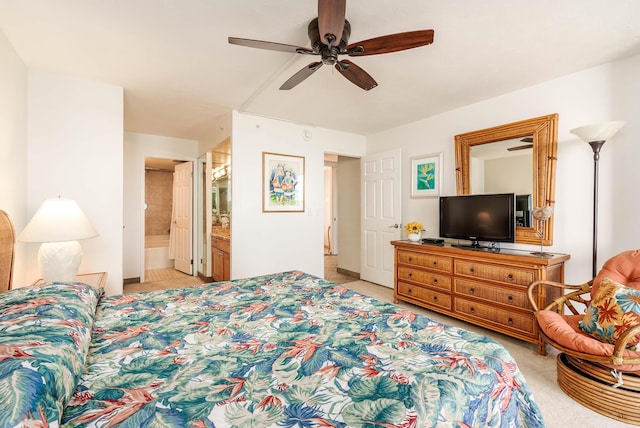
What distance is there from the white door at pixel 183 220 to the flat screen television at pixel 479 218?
166 inches

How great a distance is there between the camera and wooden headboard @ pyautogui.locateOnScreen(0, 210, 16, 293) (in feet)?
6.06

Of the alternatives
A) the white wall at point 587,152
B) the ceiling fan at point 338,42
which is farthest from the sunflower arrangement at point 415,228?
the ceiling fan at point 338,42

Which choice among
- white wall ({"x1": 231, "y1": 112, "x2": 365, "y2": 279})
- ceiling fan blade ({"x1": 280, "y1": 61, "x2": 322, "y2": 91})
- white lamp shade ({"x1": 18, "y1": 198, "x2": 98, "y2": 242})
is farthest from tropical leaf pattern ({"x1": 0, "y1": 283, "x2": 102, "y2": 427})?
white wall ({"x1": 231, "y1": 112, "x2": 365, "y2": 279})

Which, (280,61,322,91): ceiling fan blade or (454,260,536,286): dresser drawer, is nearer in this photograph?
(280,61,322,91): ceiling fan blade

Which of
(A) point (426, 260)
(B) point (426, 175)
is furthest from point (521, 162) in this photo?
(A) point (426, 260)

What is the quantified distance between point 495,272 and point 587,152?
138cm

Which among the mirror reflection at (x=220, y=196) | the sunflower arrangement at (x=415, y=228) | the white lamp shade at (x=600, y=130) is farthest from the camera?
the mirror reflection at (x=220, y=196)

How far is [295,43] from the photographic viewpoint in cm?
226

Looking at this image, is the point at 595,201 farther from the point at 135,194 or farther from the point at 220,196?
the point at 135,194

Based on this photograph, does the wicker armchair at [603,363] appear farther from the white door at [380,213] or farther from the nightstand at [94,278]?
the nightstand at [94,278]

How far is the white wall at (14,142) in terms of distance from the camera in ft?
6.97

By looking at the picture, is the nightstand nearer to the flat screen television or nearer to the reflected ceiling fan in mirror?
the flat screen television

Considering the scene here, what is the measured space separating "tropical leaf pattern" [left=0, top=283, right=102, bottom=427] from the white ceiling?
177 cm

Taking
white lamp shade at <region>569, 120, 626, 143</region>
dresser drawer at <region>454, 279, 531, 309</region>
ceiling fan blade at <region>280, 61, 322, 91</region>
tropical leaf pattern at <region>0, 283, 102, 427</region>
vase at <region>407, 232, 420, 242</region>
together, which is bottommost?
dresser drawer at <region>454, 279, 531, 309</region>
